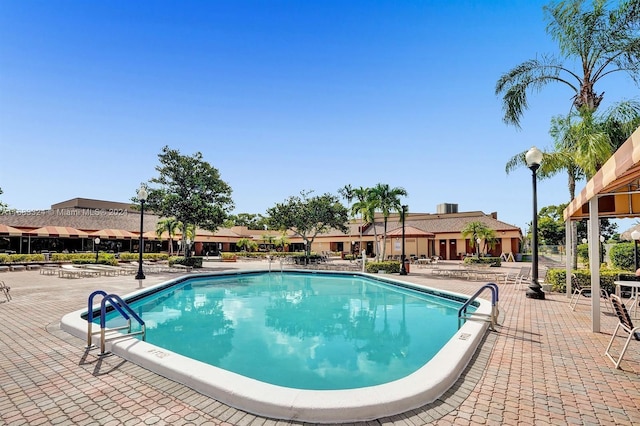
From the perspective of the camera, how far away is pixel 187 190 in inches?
933

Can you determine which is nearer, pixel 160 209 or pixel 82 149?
pixel 82 149

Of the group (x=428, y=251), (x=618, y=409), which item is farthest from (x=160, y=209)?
(x=428, y=251)

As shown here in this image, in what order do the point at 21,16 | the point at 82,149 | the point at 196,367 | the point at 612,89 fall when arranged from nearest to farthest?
the point at 196,367 → the point at 21,16 → the point at 612,89 → the point at 82,149

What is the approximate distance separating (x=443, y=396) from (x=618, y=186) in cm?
522

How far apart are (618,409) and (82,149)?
74.7 ft

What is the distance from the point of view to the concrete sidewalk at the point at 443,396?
318 cm

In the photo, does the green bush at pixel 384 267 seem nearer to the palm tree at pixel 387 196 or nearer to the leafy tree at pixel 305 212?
the palm tree at pixel 387 196

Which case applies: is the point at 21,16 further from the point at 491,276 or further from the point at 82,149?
the point at 491,276

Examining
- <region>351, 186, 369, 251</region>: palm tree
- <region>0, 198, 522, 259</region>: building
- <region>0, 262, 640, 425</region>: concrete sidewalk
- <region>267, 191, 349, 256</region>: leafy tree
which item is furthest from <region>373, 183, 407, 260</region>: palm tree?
<region>0, 262, 640, 425</region>: concrete sidewalk

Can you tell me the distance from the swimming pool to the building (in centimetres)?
1450

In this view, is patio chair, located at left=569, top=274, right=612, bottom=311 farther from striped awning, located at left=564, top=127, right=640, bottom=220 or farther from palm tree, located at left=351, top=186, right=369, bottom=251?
palm tree, located at left=351, top=186, right=369, bottom=251

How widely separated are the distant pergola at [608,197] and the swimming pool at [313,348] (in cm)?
231

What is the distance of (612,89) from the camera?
13.1 metres

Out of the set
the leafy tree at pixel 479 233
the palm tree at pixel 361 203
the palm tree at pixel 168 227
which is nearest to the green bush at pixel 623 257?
the leafy tree at pixel 479 233
